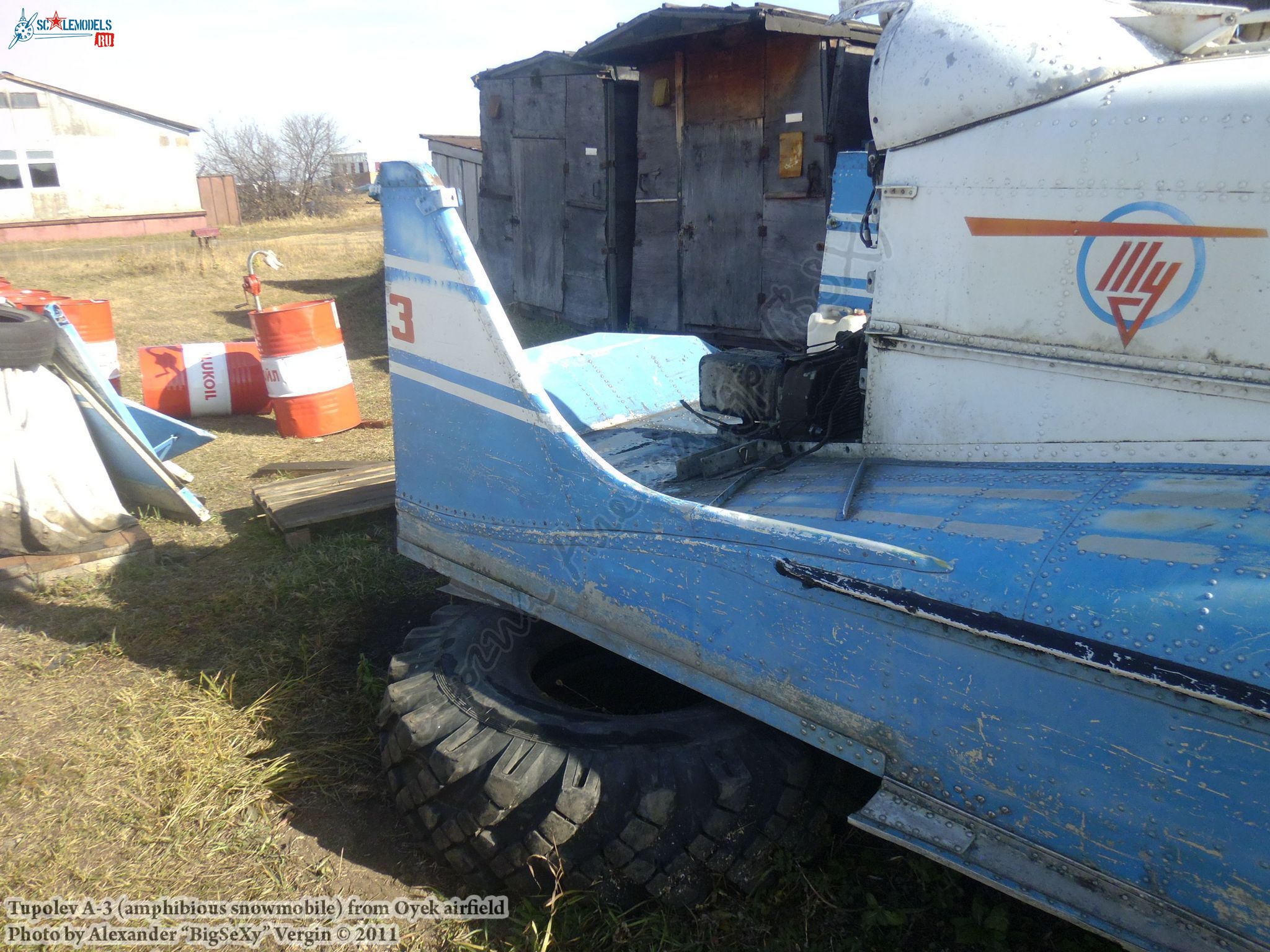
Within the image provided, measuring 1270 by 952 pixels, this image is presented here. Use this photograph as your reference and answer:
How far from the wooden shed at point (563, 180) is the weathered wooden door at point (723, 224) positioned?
49.2 inches

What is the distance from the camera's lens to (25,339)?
14.2ft

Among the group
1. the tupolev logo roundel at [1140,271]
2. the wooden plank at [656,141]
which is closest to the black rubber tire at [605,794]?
the tupolev logo roundel at [1140,271]

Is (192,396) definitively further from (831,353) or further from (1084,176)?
(1084,176)

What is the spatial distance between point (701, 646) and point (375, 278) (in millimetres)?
13026

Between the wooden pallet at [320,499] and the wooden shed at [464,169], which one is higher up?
the wooden shed at [464,169]

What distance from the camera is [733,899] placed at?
7.68 feet

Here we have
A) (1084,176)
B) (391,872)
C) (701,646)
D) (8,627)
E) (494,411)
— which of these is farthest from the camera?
(8,627)

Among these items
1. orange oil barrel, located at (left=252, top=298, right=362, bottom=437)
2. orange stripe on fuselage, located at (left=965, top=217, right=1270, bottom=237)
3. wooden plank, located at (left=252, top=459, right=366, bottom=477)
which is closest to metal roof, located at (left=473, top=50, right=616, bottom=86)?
orange oil barrel, located at (left=252, top=298, right=362, bottom=437)

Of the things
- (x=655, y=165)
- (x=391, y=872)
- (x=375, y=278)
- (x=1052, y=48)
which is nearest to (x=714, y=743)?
(x=391, y=872)

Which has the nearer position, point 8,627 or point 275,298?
point 8,627

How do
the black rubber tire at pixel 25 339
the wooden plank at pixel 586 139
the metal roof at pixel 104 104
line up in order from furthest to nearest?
the metal roof at pixel 104 104 → the wooden plank at pixel 586 139 → the black rubber tire at pixel 25 339

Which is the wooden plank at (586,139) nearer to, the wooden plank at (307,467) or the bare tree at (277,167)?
the wooden plank at (307,467)

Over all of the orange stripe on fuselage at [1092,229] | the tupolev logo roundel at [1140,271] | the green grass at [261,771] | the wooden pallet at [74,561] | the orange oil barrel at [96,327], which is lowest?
the green grass at [261,771]

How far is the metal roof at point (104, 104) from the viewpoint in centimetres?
2434
